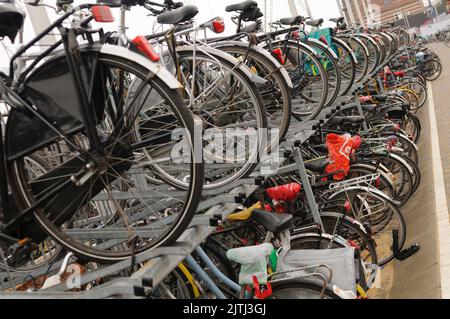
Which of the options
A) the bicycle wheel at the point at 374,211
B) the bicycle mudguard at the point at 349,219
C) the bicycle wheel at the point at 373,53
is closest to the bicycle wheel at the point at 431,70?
the bicycle wheel at the point at 373,53

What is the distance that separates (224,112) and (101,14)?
1383 millimetres

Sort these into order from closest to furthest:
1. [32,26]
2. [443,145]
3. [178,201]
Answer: [178,201] → [32,26] → [443,145]

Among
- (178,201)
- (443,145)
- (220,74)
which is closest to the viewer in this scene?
(178,201)

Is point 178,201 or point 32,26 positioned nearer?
point 178,201

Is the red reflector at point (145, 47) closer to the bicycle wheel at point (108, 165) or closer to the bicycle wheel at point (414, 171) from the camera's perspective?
the bicycle wheel at point (108, 165)

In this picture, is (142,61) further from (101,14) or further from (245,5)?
(245,5)

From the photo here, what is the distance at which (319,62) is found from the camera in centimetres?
459

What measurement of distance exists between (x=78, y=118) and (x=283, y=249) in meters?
1.59

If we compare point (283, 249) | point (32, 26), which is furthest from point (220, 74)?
point (32, 26)

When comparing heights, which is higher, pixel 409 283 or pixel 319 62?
pixel 319 62

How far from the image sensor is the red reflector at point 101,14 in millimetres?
2020

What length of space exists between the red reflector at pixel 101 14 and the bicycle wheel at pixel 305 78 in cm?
271

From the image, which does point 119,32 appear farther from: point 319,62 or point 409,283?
point 409,283

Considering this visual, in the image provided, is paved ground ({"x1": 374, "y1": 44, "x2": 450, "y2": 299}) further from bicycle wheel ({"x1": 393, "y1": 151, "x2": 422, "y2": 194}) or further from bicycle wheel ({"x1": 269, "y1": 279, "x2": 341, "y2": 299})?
bicycle wheel ({"x1": 269, "y1": 279, "x2": 341, "y2": 299})
